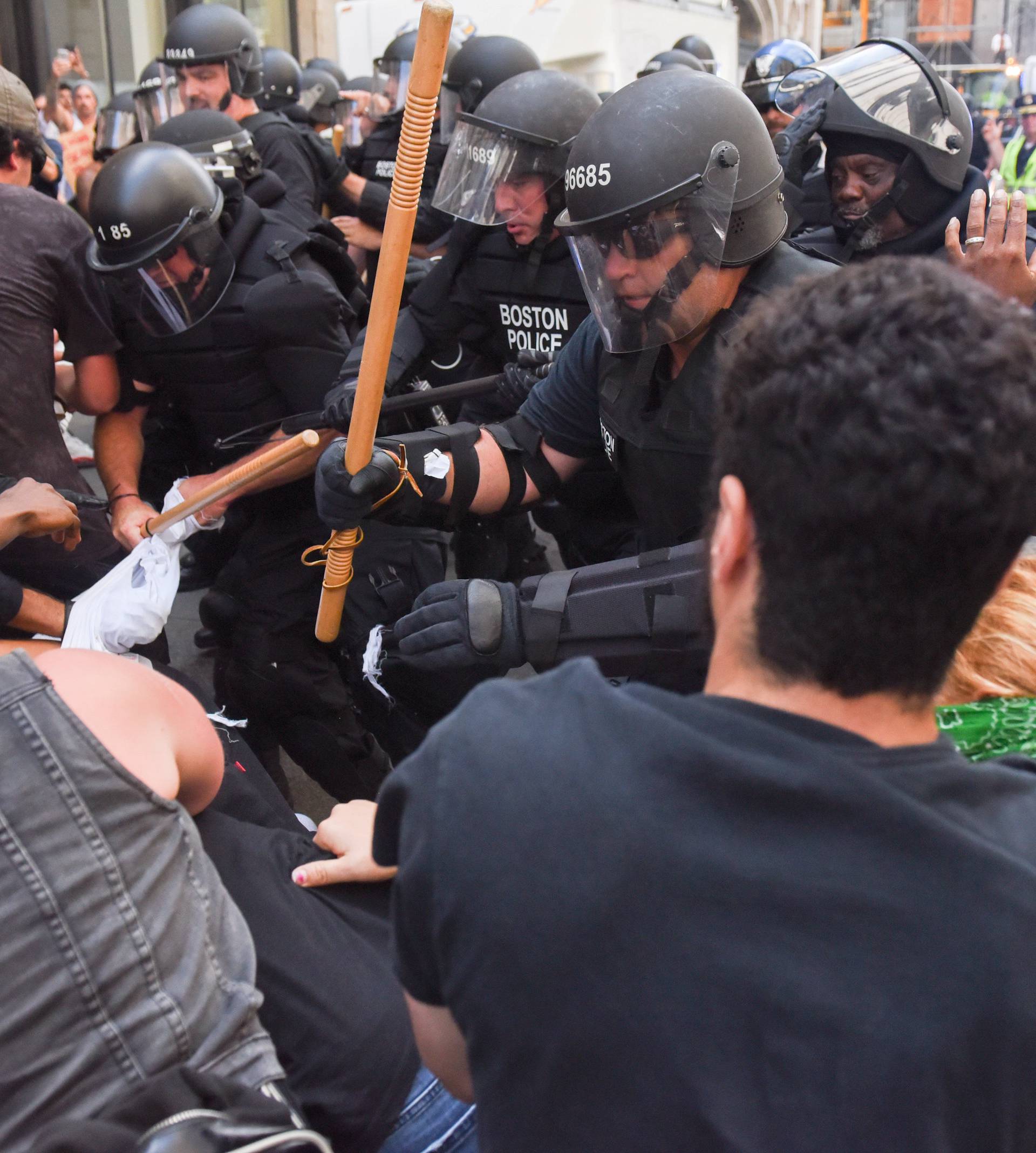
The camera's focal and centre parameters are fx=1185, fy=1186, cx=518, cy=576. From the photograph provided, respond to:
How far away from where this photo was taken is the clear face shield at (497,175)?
10.3 feet

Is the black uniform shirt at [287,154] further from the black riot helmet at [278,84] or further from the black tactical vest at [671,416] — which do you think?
Result: the black tactical vest at [671,416]

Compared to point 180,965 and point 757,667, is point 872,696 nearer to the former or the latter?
point 757,667

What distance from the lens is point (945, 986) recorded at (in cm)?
74

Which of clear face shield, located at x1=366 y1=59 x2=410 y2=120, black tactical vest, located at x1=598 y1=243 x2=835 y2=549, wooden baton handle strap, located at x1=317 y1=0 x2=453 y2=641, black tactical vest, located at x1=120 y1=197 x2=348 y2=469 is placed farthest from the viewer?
clear face shield, located at x1=366 y1=59 x2=410 y2=120

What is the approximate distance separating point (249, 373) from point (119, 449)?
0.44 meters

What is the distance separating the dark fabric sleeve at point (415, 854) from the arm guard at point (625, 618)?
111 cm

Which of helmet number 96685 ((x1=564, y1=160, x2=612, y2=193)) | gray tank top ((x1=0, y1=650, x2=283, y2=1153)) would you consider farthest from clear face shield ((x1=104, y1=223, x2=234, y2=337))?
gray tank top ((x1=0, y1=650, x2=283, y2=1153))

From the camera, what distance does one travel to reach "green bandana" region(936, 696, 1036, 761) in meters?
1.29

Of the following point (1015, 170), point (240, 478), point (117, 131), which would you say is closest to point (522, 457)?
point (240, 478)

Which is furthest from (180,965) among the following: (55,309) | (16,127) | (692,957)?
(16,127)

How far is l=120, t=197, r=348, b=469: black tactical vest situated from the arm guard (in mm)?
1254

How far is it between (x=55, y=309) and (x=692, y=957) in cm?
260

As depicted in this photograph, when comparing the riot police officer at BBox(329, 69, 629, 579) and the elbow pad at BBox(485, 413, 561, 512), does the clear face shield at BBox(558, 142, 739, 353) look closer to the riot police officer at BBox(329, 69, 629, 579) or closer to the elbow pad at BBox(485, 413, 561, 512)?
the elbow pad at BBox(485, 413, 561, 512)

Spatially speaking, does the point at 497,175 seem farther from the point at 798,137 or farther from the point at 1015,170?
the point at 1015,170
